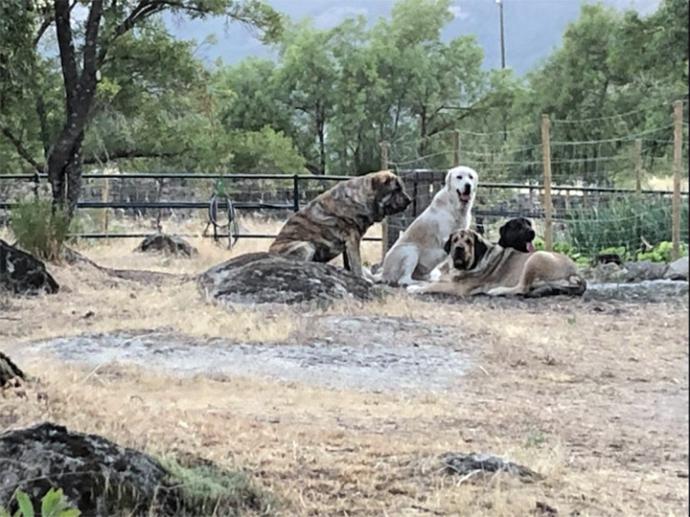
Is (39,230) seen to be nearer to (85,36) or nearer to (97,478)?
(85,36)

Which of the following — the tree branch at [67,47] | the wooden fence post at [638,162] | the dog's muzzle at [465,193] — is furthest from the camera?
the tree branch at [67,47]

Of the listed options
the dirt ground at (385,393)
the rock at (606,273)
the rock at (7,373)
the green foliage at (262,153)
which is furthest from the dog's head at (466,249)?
the green foliage at (262,153)

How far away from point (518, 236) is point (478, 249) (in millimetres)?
255

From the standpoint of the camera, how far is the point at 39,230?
7.61 metres

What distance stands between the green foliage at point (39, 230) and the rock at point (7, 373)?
4274 millimetres

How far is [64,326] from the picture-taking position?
5195 mm

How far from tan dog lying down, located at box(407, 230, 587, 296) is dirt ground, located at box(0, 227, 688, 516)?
25cm

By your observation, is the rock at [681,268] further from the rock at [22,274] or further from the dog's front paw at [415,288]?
the rock at [22,274]

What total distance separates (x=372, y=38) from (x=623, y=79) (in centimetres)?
955

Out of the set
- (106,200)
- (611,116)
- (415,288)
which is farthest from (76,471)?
(106,200)

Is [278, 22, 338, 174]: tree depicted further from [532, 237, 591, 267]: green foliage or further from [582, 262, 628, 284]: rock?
[582, 262, 628, 284]: rock

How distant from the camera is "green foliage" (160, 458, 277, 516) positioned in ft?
7.39

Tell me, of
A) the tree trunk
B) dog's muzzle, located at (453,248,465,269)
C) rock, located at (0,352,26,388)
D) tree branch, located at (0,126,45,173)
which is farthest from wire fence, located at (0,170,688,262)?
rock, located at (0,352,26,388)

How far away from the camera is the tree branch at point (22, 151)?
14.5m
